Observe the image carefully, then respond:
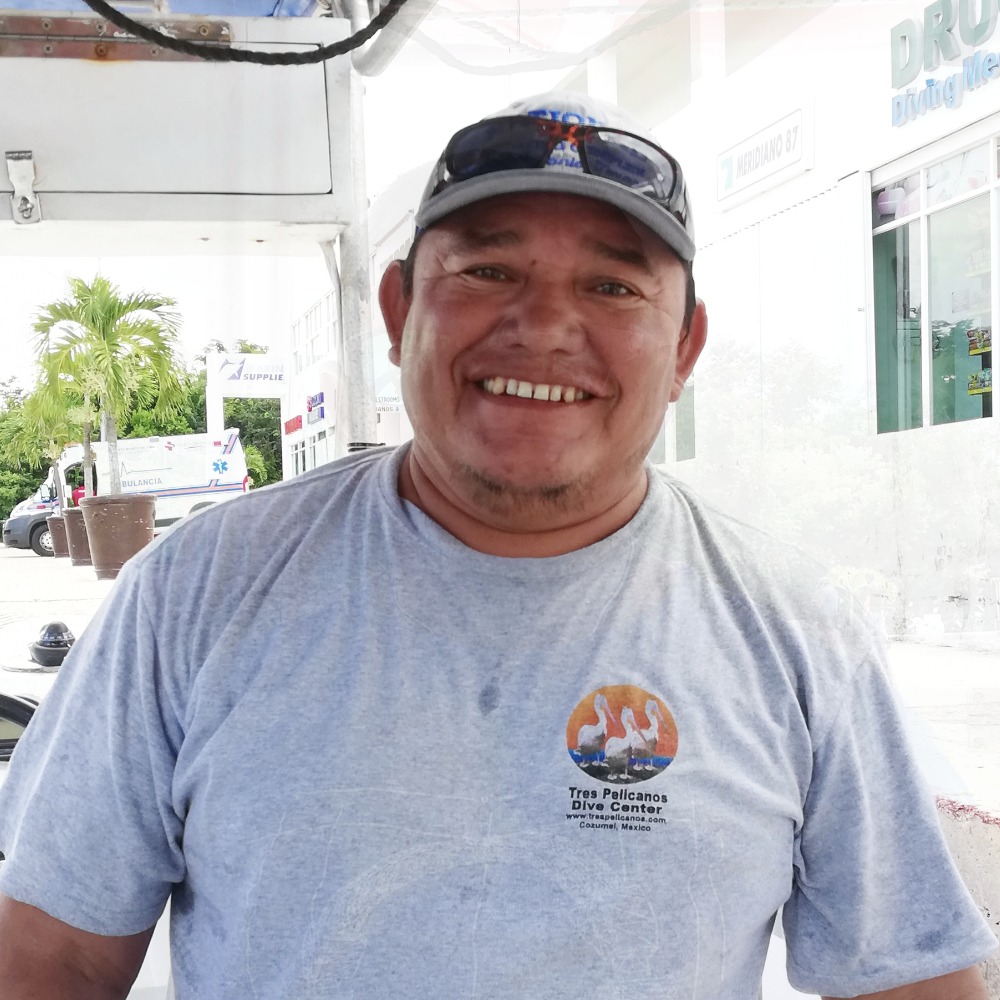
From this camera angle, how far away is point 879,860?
1.05 meters

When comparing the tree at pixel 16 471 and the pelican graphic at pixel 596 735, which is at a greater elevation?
the tree at pixel 16 471

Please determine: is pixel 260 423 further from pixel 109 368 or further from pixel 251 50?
pixel 251 50

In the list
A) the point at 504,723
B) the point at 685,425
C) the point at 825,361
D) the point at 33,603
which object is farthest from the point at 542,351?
the point at 33,603

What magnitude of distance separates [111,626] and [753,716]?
632 mm

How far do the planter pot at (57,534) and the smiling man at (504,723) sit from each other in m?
0.75

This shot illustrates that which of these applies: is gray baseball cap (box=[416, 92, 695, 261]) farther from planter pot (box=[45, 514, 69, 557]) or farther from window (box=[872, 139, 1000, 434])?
planter pot (box=[45, 514, 69, 557])

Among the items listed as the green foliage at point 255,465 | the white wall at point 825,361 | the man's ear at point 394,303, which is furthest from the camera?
the green foliage at point 255,465

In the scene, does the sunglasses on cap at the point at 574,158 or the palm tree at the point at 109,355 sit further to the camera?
the palm tree at the point at 109,355

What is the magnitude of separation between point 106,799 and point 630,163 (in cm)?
79

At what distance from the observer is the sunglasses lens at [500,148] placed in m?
1.06

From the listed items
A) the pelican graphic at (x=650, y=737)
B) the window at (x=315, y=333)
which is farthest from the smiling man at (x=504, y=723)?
the window at (x=315, y=333)

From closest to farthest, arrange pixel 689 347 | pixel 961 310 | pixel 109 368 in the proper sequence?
1. pixel 689 347
2. pixel 961 310
3. pixel 109 368

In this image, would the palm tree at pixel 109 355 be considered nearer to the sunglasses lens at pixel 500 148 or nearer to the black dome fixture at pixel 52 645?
the black dome fixture at pixel 52 645

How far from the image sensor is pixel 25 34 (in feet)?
4.51
